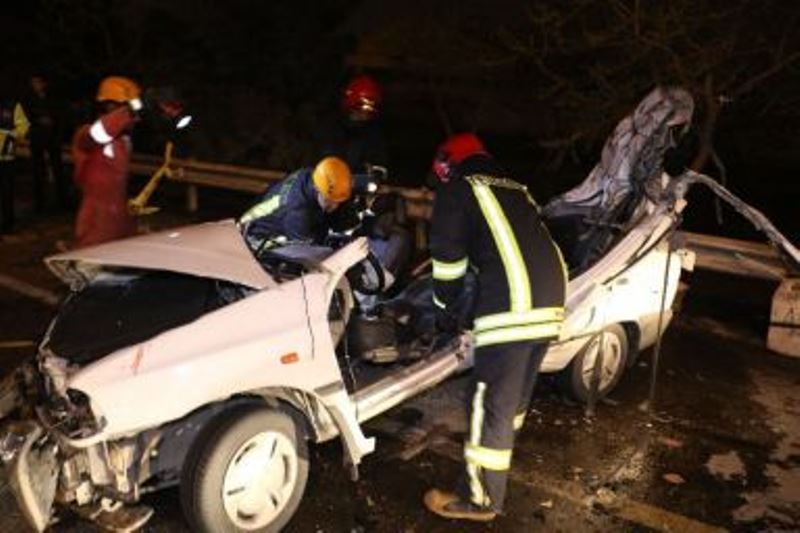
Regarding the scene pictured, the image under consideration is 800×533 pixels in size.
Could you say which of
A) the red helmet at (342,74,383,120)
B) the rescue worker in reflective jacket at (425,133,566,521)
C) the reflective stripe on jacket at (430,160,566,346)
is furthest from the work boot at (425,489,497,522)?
the red helmet at (342,74,383,120)

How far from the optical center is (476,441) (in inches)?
169

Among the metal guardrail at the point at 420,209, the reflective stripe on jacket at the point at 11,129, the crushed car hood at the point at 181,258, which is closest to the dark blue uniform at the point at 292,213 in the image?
the crushed car hood at the point at 181,258

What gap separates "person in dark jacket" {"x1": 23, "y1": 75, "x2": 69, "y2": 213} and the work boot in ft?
26.8

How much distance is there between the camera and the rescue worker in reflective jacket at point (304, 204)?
17.2 ft

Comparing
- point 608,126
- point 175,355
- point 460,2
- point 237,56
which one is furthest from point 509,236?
point 237,56

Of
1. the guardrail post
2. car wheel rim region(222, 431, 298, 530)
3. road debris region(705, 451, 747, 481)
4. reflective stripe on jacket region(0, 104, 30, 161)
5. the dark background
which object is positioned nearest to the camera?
car wheel rim region(222, 431, 298, 530)

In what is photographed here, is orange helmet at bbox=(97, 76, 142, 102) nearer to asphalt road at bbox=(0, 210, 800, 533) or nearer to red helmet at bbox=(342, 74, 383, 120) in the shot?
red helmet at bbox=(342, 74, 383, 120)

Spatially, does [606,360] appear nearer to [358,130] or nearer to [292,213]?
[292,213]

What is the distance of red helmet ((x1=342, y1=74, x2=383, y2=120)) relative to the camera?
22.1 feet

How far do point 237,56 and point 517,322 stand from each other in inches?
636

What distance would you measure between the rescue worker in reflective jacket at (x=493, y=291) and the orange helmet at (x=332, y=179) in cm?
106

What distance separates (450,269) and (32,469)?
2.06 meters

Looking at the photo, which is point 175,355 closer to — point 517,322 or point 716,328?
point 517,322

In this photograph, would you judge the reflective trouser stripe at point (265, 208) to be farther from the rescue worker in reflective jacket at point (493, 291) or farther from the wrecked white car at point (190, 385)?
the rescue worker in reflective jacket at point (493, 291)
